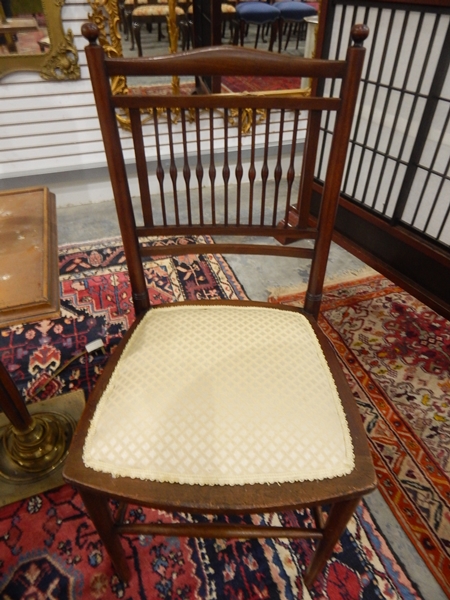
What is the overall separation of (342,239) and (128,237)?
4.78 ft

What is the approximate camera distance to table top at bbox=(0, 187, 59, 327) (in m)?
0.74

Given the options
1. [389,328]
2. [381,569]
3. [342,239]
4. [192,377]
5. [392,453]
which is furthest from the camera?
[342,239]

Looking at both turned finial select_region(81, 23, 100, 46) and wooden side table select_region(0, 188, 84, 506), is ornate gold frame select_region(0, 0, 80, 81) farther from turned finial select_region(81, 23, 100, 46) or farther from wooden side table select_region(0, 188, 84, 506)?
turned finial select_region(81, 23, 100, 46)

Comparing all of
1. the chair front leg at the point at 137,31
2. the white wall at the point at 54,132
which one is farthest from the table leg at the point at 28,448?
the chair front leg at the point at 137,31

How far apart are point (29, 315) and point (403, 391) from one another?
4.49 ft

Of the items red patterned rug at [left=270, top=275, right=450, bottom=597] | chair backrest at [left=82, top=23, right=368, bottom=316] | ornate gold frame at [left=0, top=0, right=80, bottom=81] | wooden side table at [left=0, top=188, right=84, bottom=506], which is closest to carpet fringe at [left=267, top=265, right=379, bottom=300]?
red patterned rug at [left=270, top=275, right=450, bottom=597]

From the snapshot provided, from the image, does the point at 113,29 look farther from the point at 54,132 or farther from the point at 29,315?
the point at 29,315

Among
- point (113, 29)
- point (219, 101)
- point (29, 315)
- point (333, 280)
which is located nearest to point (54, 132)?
point (113, 29)

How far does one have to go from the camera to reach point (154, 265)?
2166 millimetres

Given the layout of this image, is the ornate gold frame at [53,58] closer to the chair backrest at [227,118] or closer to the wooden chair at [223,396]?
the chair backrest at [227,118]

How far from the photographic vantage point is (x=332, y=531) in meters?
0.85

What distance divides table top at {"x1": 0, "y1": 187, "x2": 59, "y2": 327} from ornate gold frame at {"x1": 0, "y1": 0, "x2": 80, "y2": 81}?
5.24ft

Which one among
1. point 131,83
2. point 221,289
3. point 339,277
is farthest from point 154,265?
point 131,83

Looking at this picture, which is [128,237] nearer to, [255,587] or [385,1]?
[255,587]
